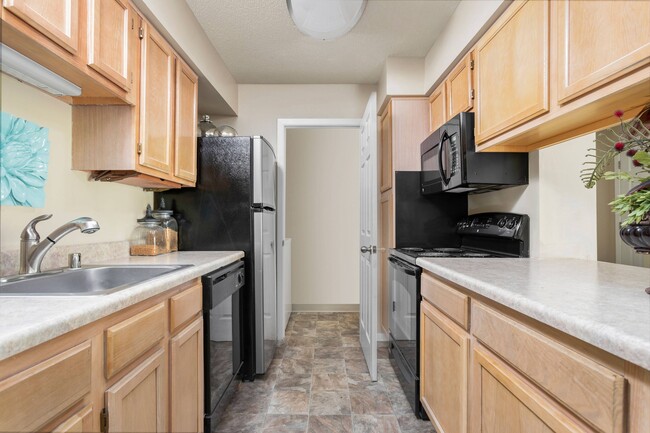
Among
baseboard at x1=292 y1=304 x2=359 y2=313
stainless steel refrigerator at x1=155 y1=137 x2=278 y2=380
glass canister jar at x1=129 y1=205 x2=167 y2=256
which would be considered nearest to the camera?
glass canister jar at x1=129 y1=205 x2=167 y2=256

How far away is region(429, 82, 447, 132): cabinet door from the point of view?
235 centimetres

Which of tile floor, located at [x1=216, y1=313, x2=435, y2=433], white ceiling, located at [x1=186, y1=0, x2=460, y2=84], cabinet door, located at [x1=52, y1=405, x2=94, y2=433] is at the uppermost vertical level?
white ceiling, located at [x1=186, y1=0, x2=460, y2=84]

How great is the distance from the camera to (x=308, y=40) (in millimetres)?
2406

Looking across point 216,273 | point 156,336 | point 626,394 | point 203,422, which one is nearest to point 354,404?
point 203,422

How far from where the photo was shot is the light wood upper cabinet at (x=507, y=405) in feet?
2.53

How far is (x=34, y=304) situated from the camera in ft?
2.69

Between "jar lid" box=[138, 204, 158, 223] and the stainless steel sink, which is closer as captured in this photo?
the stainless steel sink

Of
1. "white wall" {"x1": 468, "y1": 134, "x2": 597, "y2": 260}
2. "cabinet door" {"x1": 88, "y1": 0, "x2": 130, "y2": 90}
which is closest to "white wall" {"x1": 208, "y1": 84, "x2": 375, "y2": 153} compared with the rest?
"cabinet door" {"x1": 88, "y1": 0, "x2": 130, "y2": 90}

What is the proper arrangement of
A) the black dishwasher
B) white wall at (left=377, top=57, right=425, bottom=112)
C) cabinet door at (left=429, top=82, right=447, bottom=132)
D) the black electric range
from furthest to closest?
1. white wall at (left=377, top=57, right=425, bottom=112)
2. cabinet door at (left=429, top=82, right=447, bottom=132)
3. the black electric range
4. the black dishwasher

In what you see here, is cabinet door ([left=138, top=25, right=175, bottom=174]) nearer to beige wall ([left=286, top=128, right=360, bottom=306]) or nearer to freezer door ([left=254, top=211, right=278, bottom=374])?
freezer door ([left=254, top=211, right=278, bottom=374])

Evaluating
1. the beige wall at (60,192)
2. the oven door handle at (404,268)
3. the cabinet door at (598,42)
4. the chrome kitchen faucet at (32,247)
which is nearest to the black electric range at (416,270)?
the oven door handle at (404,268)

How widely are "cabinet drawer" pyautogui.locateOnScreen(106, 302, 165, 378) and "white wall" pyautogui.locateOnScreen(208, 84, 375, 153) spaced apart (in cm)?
227

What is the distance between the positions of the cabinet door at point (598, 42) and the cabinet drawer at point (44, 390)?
5.28 ft

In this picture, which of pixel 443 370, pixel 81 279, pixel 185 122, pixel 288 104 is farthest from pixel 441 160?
pixel 81 279
